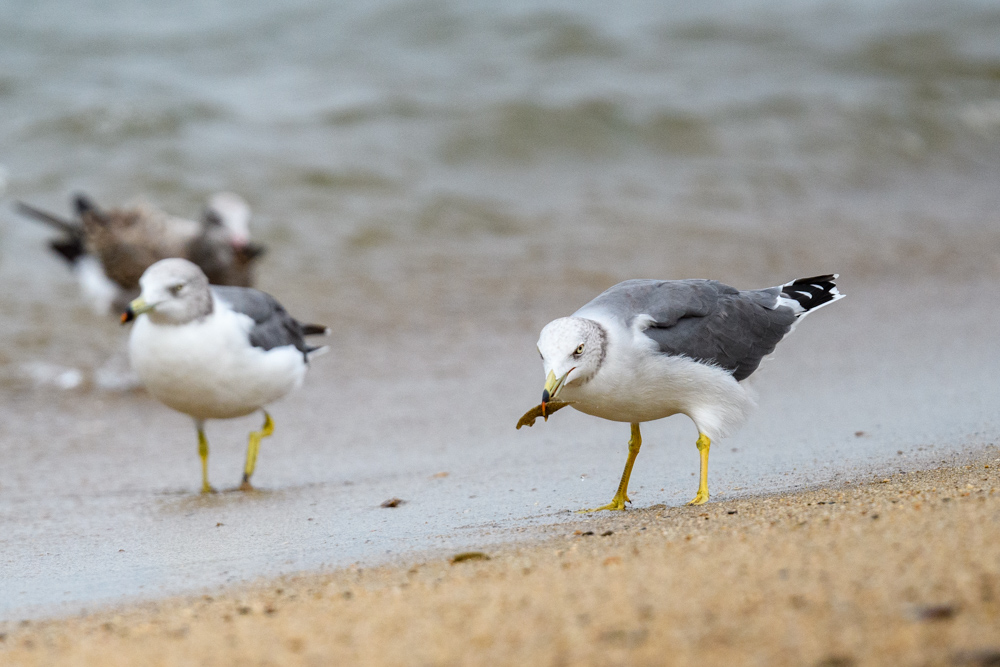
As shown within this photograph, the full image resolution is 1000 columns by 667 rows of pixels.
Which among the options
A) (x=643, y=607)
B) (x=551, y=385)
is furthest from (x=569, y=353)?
(x=643, y=607)

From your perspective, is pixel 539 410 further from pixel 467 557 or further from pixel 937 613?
pixel 937 613

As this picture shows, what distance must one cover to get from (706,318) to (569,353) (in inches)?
31.6

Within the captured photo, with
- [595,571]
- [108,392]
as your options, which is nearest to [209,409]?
[108,392]

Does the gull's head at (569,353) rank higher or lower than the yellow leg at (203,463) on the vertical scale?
higher

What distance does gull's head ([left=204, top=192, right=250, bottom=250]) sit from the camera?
8.76 metres

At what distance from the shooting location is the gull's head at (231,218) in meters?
8.76

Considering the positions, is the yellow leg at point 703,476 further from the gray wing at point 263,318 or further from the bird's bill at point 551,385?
the gray wing at point 263,318

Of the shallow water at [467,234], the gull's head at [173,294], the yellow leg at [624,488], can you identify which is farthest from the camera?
the gull's head at [173,294]

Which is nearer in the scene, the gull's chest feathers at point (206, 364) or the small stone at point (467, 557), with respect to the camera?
the small stone at point (467, 557)

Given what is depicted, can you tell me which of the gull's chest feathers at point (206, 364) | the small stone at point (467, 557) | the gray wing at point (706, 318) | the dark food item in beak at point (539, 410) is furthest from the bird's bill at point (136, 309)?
the small stone at point (467, 557)

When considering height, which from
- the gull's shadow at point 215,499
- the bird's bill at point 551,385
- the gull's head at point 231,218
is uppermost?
the gull's head at point 231,218

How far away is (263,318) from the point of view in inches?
224

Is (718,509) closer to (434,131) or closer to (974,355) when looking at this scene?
(974,355)

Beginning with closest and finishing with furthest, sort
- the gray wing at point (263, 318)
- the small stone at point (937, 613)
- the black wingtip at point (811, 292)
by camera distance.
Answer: the small stone at point (937, 613) < the black wingtip at point (811, 292) < the gray wing at point (263, 318)
